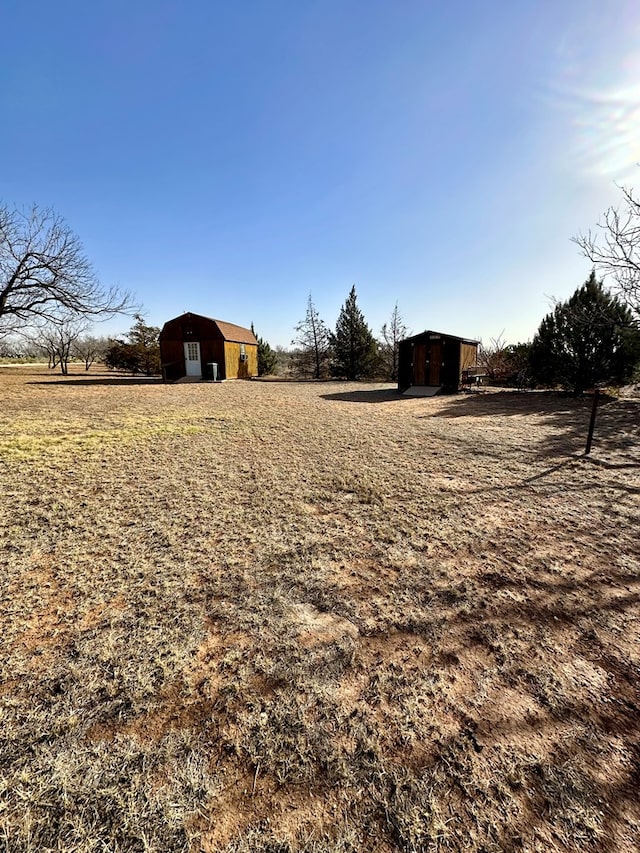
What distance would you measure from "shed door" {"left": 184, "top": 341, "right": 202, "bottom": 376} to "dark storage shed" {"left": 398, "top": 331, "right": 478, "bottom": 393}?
11099mm

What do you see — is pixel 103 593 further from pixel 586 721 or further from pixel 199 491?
pixel 586 721

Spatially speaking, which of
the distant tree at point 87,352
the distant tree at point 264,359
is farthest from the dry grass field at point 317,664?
the distant tree at point 87,352

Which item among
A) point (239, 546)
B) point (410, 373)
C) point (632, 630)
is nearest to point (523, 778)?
point (632, 630)

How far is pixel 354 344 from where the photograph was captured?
23562 mm

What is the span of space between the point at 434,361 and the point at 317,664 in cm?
1344

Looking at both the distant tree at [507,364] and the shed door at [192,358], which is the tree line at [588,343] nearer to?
the distant tree at [507,364]

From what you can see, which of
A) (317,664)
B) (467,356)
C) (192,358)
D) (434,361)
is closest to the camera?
(317,664)

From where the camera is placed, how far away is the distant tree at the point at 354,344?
2350 centimetres

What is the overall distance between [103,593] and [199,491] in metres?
1.74

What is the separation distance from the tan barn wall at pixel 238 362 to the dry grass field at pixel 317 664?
1568cm

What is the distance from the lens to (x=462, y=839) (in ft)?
3.89

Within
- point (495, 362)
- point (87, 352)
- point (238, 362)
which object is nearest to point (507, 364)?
point (495, 362)

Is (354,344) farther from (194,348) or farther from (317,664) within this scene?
(317,664)

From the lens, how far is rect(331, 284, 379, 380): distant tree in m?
23.5
